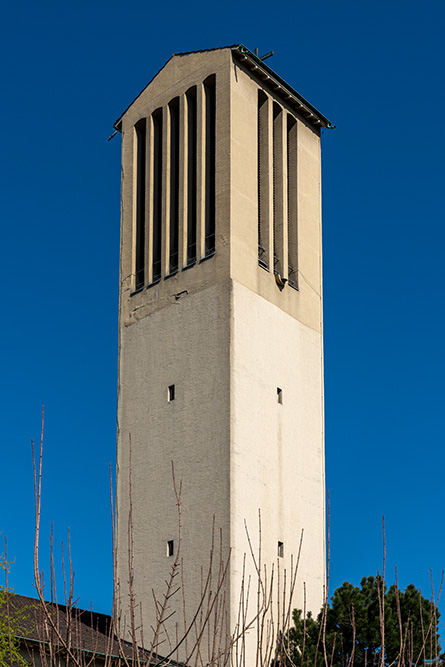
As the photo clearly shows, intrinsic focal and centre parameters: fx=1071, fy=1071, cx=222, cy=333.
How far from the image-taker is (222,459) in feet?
91.6

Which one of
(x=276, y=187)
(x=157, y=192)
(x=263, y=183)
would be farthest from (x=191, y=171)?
(x=276, y=187)

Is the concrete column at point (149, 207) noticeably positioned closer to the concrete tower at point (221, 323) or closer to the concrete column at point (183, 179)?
the concrete tower at point (221, 323)

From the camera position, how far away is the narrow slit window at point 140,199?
33.6 m

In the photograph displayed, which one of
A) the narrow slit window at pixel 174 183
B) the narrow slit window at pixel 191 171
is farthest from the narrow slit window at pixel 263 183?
the narrow slit window at pixel 174 183

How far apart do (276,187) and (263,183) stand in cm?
84

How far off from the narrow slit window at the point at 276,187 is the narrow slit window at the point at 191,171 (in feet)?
8.35

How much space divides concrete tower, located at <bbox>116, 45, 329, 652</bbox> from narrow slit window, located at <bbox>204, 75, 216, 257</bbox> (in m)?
0.04

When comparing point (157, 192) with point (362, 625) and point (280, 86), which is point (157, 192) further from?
point (362, 625)

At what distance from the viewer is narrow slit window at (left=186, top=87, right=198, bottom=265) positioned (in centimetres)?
3183

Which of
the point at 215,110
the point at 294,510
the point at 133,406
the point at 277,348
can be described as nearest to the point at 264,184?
the point at 215,110

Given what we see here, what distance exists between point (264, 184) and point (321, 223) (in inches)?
125

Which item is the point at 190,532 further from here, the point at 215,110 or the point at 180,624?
the point at 215,110

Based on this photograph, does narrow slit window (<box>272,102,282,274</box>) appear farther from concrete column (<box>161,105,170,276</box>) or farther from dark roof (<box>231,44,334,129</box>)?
concrete column (<box>161,105,170,276</box>)

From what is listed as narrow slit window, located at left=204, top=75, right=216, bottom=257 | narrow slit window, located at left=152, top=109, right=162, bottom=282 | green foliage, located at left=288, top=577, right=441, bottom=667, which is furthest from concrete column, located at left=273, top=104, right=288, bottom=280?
green foliage, located at left=288, top=577, right=441, bottom=667
